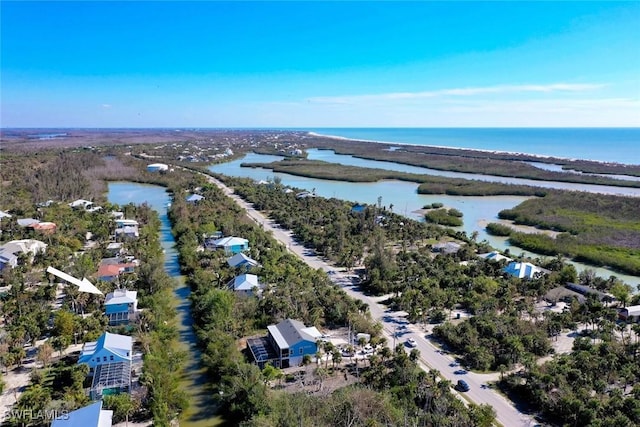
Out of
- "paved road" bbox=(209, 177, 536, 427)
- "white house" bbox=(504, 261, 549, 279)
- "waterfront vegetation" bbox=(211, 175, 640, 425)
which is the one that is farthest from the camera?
"white house" bbox=(504, 261, 549, 279)

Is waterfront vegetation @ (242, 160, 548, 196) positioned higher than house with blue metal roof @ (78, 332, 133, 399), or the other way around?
waterfront vegetation @ (242, 160, 548, 196)

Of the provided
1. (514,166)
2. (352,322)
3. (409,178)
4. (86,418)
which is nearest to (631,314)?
(352,322)

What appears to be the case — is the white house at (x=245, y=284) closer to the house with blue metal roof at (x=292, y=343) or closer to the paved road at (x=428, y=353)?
the house with blue metal roof at (x=292, y=343)

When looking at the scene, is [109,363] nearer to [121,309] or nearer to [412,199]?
[121,309]

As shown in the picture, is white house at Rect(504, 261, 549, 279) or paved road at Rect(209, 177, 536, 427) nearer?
paved road at Rect(209, 177, 536, 427)

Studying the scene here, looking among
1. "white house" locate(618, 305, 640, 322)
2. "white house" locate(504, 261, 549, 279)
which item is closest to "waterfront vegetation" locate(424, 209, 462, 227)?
"white house" locate(504, 261, 549, 279)

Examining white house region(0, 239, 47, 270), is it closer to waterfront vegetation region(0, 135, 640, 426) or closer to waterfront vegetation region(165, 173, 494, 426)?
waterfront vegetation region(0, 135, 640, 426)
